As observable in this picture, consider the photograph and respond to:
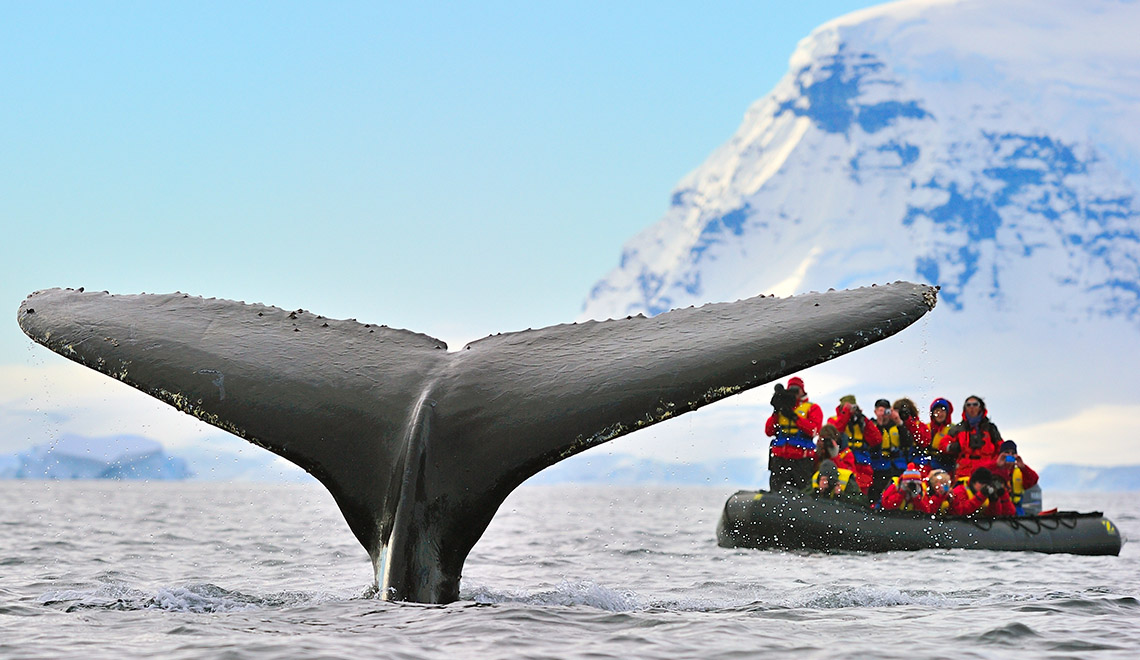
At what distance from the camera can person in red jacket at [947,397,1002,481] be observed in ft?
49.0

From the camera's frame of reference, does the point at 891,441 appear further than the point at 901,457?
No

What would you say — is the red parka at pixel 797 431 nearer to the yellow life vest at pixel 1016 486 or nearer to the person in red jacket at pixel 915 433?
the person in red jacket at pixel 915 433

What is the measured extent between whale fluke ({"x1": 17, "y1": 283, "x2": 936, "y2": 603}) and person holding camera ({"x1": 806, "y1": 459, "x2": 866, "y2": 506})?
9.73 m

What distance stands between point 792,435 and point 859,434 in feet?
2.89

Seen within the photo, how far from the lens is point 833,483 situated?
→ 15102 millimetres

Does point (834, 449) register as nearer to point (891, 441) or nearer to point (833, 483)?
point (833, 483)

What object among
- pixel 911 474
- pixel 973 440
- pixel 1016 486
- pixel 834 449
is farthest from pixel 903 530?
pixel 1016 486

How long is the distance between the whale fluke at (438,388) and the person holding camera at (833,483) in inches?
383

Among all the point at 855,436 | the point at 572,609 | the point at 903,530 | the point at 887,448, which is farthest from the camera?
the point at 887,448

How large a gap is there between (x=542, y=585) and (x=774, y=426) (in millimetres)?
7177

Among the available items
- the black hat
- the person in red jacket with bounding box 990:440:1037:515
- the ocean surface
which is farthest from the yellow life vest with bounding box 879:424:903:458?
the ocean surface

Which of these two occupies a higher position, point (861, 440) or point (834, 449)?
point (861, 440)

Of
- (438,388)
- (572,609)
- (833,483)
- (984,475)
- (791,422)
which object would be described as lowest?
(572,609)

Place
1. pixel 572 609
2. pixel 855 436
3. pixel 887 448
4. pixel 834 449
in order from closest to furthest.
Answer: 1. pixel 572 609
2. pixel 834 449
3. pixel 855 436
4. pixel 887 448
